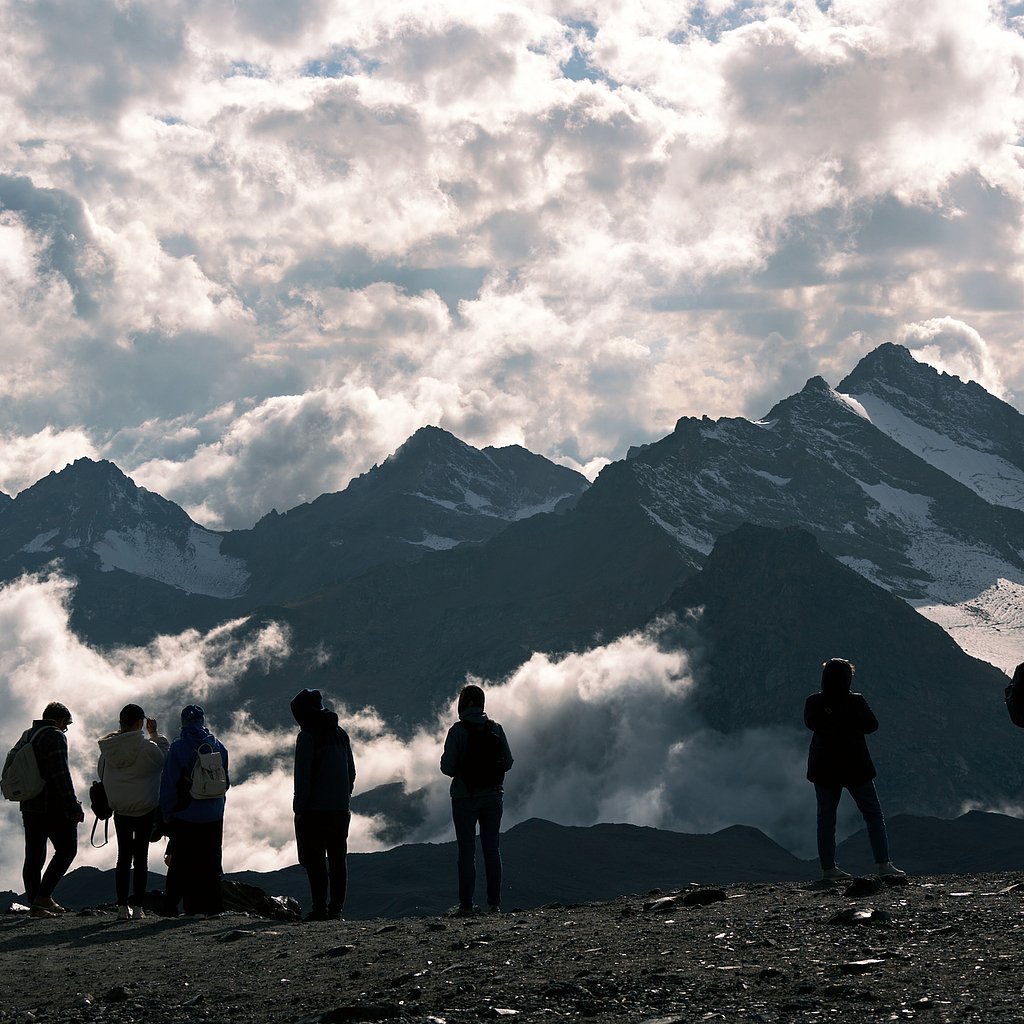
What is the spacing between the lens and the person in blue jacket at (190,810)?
77.9 feet

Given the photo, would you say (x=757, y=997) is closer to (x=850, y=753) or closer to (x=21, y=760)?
(x=850, y=753)

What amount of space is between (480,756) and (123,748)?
19.3 feet

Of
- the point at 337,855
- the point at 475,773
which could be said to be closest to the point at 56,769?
the point at 337,855

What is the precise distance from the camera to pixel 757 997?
13.8m

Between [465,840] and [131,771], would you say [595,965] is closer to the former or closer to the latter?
[465,840]

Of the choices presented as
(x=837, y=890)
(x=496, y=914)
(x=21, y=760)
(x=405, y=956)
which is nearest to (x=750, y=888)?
(x=837, y=890)

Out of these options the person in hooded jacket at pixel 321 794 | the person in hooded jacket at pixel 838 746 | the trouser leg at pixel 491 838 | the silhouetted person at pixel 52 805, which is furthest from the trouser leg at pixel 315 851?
the person in hooded jacket at pixel 838 746

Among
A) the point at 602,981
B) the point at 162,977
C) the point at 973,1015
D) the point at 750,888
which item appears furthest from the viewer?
the point at 750,888

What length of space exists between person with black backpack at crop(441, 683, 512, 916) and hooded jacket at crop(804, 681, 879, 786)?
484 centimetres

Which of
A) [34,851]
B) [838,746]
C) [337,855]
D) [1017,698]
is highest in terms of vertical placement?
[1017,698]

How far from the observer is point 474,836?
24281mm

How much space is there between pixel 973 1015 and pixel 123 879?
1656 cm

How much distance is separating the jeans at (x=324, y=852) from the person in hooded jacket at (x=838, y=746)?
758cm

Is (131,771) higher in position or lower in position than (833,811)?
higher
